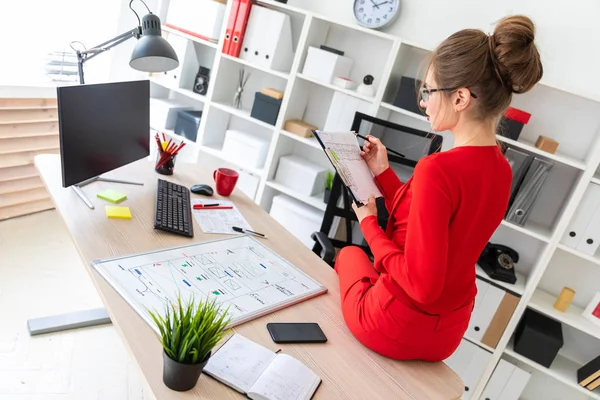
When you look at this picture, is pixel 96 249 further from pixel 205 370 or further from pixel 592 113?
pixel 592 113

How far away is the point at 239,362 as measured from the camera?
3.34 feet

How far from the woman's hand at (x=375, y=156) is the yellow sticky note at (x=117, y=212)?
0.87m

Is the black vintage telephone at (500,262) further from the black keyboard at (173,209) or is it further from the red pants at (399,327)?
the black keyboard at (173,209)

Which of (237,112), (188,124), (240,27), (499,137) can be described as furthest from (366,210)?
(188,124)

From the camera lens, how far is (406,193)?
1329 mm

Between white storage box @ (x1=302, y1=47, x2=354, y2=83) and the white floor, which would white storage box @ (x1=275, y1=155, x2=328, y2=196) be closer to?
white storage box @ (x1=302, y1=47, x2=354, y2=83)

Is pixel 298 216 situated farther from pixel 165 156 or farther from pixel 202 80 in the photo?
pixel 202 80

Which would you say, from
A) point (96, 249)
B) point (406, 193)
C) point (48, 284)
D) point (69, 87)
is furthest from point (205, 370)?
point (48, 284)

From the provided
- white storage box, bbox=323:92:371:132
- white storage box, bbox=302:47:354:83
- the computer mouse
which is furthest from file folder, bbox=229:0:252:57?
the computer mouse

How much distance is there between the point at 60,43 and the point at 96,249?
7.43 ft

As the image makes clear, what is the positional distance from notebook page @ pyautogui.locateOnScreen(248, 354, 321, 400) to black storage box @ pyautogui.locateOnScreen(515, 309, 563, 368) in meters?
1.76

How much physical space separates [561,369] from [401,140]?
1.48m

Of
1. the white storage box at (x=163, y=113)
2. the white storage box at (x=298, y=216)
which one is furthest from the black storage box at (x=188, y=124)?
the white storage box at (x=298, y=216)

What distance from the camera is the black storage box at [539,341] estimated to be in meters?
2.32
